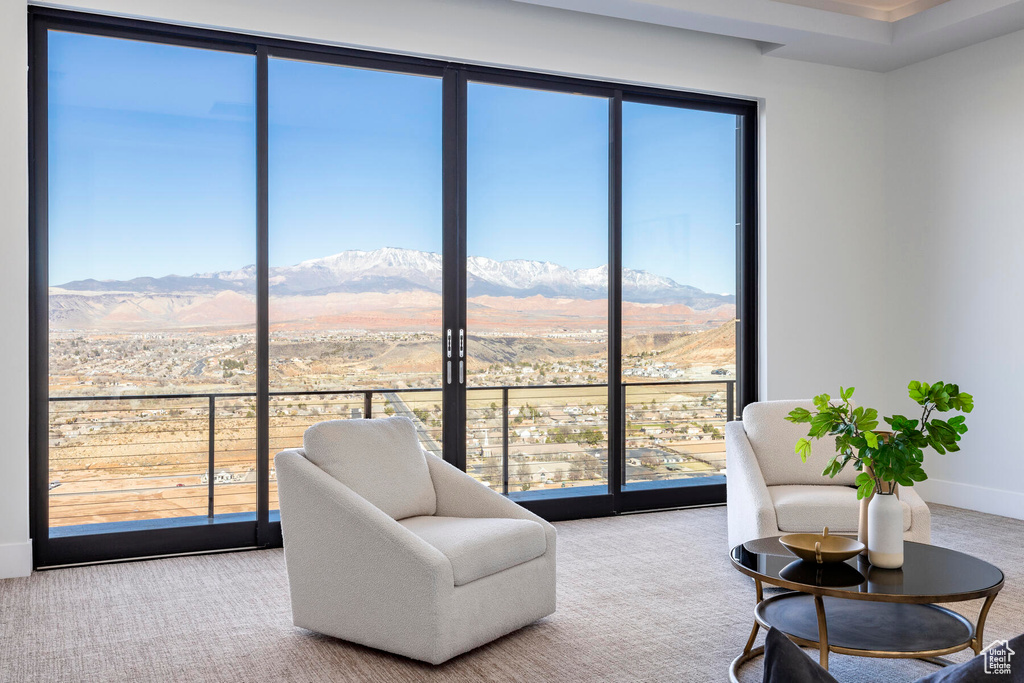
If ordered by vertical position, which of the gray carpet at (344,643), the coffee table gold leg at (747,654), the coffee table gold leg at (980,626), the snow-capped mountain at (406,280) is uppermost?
the snow-capped mountain at (406,280)

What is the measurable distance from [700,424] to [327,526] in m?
3.35

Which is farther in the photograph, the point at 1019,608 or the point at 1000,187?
the point at 1000,187

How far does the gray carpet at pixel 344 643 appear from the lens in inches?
111

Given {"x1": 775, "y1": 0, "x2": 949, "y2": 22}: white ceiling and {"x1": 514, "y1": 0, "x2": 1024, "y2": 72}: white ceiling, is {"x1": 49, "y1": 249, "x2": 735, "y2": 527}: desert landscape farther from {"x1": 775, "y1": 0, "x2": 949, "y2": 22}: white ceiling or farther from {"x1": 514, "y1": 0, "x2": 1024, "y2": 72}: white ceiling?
{"x1": 775, "y1": 0, "x2": 949, "y2": 22}: white ceiling

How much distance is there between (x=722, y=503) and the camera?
573 cm

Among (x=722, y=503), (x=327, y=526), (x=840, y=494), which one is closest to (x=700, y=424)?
(x=722, y=503)

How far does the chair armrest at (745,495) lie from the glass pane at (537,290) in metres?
1.37

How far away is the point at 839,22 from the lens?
5.46 metres

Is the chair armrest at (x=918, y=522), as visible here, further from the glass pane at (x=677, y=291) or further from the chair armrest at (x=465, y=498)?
the glass pane at (x=677, y=291)

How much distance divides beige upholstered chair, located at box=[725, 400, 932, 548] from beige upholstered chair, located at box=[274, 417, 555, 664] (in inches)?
44.6

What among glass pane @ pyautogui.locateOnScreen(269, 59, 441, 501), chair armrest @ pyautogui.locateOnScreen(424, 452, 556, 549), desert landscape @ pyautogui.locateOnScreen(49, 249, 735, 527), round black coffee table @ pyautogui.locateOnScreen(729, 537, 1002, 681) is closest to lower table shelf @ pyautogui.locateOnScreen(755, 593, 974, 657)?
round black coffee table @ pyautogui.locateOnScreen(729, 537, 1002, 681)

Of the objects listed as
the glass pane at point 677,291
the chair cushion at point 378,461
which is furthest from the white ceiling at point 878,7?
the chair cushion at point 378,461

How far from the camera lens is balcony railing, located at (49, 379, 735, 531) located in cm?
433

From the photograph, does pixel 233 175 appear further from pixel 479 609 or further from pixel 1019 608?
pixel 1019 608
